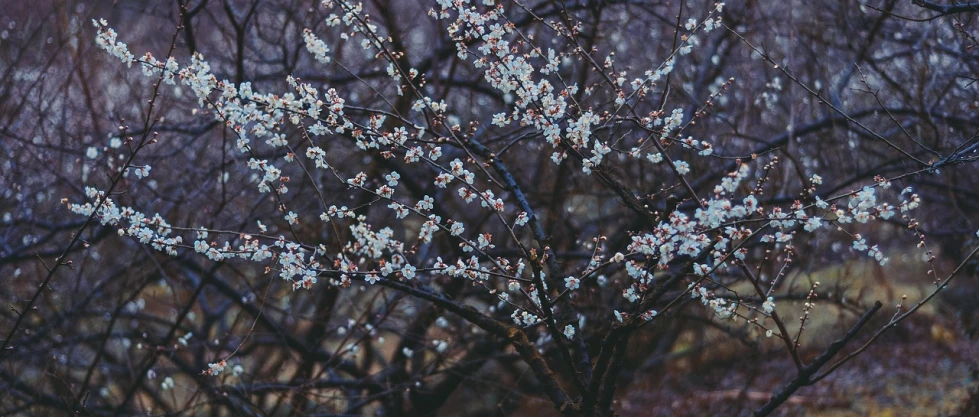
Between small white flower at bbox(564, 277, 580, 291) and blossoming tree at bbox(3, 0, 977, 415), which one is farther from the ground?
blossoming tree at bbox(3, 0, 977, 415)

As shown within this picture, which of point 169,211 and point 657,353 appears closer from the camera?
point 169,211

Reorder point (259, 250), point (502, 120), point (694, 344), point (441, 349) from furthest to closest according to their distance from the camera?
1. point (694, 344)
2. point (441, 349)
3. point (502, 120)
4. point (259, 250)

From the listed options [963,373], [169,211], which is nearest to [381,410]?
[169,211]

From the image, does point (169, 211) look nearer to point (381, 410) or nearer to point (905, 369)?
point (381, 410)

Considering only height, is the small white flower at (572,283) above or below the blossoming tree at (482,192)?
below

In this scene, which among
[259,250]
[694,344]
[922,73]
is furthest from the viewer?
[694,344]

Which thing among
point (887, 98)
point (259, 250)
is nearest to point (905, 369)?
point (887, 98)

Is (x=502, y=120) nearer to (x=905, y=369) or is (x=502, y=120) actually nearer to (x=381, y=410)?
(x=381, y=410)

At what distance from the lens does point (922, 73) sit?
562cm

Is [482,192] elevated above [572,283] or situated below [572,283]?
above

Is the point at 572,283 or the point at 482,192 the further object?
the point at 482,192

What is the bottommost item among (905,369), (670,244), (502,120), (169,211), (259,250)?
(670,244)

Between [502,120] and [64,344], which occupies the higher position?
[64,344]

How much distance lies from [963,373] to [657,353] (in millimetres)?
3996
